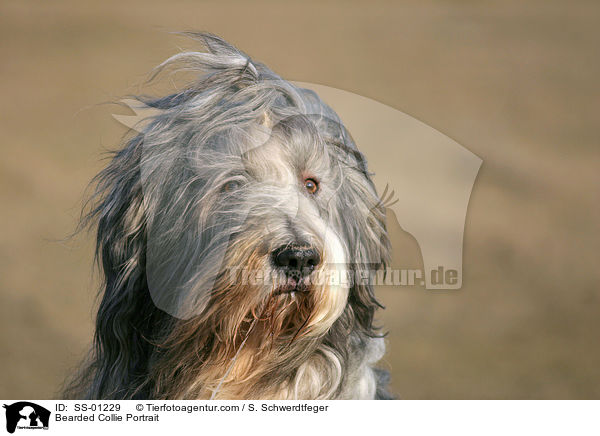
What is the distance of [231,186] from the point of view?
1706 mm

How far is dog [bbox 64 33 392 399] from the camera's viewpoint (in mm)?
1631

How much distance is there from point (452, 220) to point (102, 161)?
3.46ft

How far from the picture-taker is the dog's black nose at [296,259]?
1.54 metres

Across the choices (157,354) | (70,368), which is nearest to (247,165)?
(157,354)

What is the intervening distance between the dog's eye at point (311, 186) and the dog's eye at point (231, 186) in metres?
0.16

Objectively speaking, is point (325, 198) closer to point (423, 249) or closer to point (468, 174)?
point (423, 249)

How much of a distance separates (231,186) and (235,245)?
170 mm
